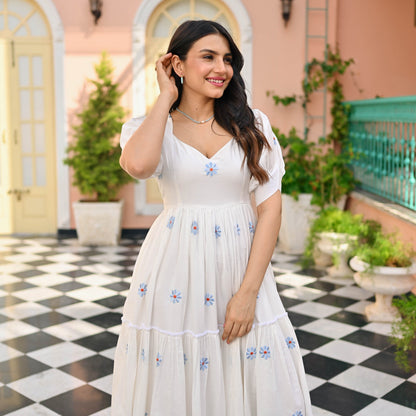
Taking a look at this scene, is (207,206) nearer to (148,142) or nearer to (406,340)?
(148,142)

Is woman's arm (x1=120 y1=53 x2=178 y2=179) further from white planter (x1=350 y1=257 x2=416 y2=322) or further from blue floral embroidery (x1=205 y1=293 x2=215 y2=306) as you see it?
white planter (x1=350 y1=257 x2=416 y2=322)

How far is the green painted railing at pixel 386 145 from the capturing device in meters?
5.27

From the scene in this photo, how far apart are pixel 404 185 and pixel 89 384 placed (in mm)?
3267

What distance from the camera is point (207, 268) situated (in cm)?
199

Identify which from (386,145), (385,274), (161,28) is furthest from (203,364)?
(161,28)

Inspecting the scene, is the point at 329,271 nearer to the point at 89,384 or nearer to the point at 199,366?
the point at 89,384

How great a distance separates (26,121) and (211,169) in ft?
20.6

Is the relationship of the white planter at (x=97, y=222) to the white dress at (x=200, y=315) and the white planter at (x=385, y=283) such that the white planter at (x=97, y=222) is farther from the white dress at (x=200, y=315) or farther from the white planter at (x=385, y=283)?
the white dress at (x=200, y=315)

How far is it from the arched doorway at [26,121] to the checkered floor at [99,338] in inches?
51.4

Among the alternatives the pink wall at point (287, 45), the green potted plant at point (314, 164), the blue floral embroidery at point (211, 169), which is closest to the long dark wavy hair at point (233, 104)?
the blue floral embroidery at point (211, 169)

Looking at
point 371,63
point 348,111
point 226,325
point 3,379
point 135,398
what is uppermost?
point 371,63

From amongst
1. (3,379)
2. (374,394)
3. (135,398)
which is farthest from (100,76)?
(135,398)

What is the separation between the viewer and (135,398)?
2.03 meters

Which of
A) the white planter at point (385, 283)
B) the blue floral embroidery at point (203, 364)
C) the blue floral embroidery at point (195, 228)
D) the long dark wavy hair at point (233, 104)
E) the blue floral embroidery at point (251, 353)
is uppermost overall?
the long dark wavy hair at point (233, 104)
